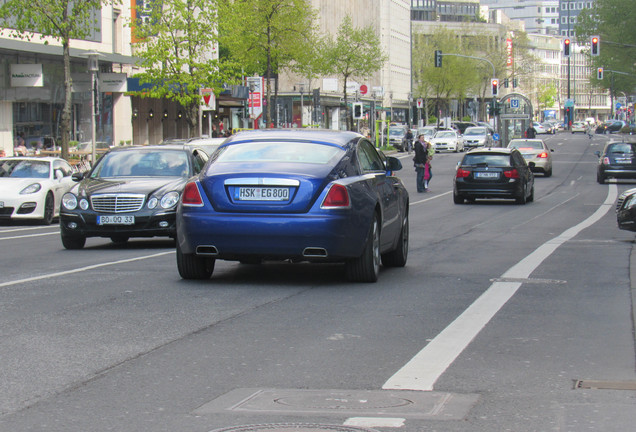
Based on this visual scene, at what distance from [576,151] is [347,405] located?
75.8 metres

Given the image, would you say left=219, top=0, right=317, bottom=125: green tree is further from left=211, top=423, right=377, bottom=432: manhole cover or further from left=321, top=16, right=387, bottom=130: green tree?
left=211, top=423, right=377, bottom=432: manhole cover

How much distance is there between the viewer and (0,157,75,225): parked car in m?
23.3

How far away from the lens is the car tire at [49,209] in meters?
23.8

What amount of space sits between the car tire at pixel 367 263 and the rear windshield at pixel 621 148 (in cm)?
3195

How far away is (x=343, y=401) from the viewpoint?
19.2ft

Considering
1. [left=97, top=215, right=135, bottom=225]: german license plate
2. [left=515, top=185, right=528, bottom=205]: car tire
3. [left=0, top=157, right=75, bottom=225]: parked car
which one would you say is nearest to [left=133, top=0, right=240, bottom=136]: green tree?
[left=515, top=185, right=528, bottom=205]: car tire

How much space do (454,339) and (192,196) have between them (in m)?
3.87

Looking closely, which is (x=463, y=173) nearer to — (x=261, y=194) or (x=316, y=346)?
(x=261, y=194)

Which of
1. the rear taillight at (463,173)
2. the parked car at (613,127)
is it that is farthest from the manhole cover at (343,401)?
the parked car at (613,127)

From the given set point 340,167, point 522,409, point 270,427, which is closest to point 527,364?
point 522,409

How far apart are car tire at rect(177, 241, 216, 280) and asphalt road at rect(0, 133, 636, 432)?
16cm

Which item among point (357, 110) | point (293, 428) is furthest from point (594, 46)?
point (293, 428)

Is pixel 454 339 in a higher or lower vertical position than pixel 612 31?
lower

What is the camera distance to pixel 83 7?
31516 mm
